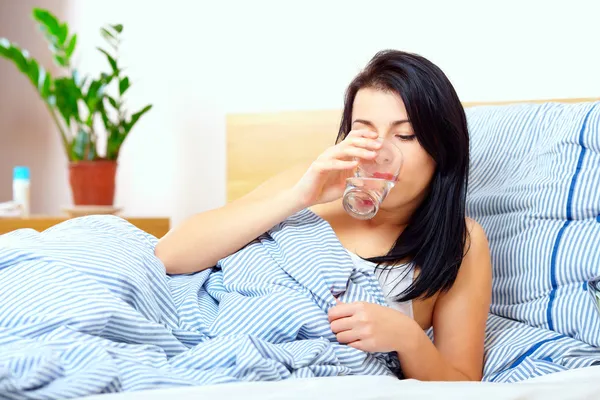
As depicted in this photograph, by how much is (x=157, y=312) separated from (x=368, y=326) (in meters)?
0.29

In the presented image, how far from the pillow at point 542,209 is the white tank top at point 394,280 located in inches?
10.2

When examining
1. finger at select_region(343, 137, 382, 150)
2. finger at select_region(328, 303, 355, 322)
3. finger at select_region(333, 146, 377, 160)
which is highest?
finger at select_region(343, 137, 382, 150)

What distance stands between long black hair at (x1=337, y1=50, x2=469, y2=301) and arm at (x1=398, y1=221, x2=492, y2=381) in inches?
1.0

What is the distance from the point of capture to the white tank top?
1213 mm

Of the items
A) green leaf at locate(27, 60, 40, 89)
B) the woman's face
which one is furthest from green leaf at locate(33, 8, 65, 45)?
the woman's face

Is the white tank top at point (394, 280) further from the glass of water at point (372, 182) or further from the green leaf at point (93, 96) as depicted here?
the green leaf at point (93, 96)

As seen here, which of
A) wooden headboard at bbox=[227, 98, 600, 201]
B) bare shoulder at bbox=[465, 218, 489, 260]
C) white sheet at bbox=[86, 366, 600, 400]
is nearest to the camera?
white sheet at bbox=[86, 366, 600, 400]

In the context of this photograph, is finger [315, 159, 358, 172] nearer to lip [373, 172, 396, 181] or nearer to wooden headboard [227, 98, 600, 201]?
lip [373, 172, 396, 181]

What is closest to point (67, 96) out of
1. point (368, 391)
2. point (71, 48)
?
point (71, 48)

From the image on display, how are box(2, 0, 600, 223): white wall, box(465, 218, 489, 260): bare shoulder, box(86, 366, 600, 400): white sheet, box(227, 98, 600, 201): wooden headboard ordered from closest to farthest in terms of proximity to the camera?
box(86, 366, 600, 400): white sheet → box(465, 218, 489, 260): bare shoulder → box(2, 0, 600, 223): white wall → box(227, 98, 600, 201): wooden headboard

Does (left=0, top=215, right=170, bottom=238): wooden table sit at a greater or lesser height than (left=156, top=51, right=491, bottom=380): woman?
lesser

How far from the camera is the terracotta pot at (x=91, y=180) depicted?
107 inches

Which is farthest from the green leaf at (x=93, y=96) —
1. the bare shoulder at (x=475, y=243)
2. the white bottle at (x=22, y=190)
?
the bare shoulder at (x=475, y=243)

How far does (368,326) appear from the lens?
102cm
